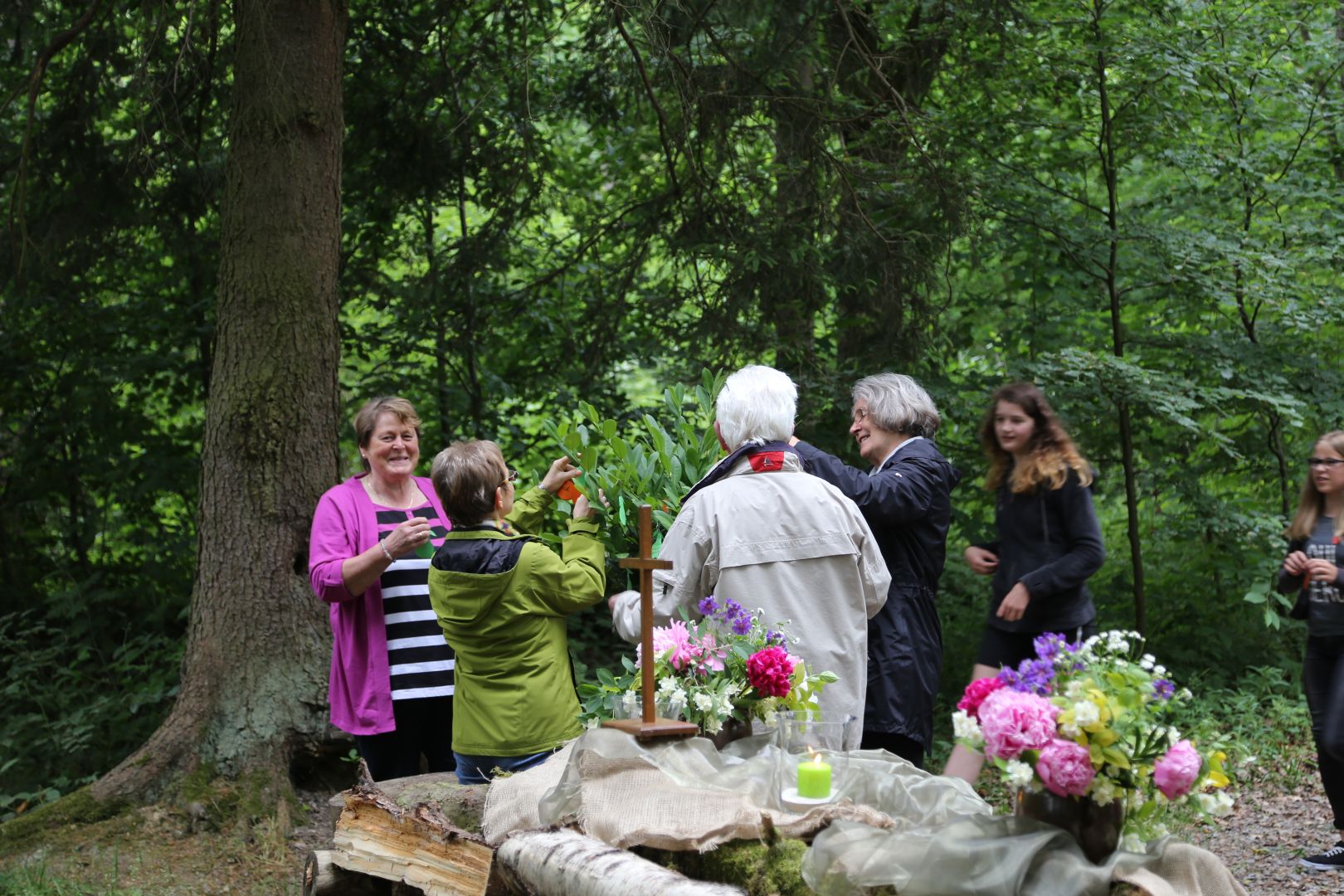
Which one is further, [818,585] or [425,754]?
[425,754]

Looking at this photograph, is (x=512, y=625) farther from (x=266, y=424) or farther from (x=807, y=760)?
(x=266, y=424)

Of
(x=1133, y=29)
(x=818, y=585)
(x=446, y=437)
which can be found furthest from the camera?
(x=446, y=437)

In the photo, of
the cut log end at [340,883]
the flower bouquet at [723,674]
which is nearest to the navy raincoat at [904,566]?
the flower bouquet at [723,674]

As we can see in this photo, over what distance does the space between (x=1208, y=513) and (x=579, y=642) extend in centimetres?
415

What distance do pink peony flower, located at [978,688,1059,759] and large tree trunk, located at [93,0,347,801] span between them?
4.29 meters

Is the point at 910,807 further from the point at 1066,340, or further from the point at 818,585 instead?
the point at 1066,340

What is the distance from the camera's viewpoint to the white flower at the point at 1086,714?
80.5 inches

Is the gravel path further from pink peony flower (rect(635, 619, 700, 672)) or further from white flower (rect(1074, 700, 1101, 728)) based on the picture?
white flower (rect(1074, 700, 1101, 728))

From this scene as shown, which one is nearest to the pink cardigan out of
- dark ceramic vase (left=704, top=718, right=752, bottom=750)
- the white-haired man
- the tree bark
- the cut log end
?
the cut log end

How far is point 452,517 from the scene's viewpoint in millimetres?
3754

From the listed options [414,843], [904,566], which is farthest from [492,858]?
[904,566]

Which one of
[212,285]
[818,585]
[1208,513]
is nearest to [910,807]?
[818,585]

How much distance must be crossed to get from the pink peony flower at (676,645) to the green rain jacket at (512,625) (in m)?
0.60

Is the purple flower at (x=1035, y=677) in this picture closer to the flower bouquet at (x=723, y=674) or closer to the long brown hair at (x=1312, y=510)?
the flower bouquet at (x=723, y=674)
